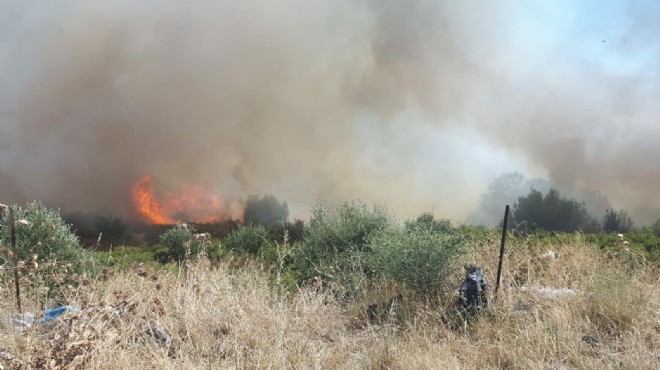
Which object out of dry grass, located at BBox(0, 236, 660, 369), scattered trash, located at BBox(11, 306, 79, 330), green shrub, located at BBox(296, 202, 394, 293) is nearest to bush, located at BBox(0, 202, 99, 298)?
dry grass, located at BBox(0, 236, 660, 369)

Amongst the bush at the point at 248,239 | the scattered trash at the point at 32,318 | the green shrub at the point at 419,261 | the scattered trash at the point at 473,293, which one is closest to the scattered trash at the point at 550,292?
the scattered trash at the point at 473,293

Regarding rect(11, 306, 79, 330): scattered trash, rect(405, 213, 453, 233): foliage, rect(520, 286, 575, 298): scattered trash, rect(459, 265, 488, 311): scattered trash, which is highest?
rect(405, 213, 453, 233): foliage

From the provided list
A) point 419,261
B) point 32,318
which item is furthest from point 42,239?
point 419,261

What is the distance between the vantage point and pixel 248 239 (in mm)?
14656

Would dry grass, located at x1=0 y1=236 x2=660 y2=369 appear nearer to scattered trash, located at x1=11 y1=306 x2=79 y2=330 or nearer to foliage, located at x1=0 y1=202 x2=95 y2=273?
scattered trash, located at x1=11 y1=306 x2=79 y2=330

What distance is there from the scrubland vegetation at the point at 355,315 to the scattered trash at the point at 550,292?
27mm

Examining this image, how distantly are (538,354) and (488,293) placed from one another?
184 centimetres

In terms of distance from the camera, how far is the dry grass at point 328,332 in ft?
14.1

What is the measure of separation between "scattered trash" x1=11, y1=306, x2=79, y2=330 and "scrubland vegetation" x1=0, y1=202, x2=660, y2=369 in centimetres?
8

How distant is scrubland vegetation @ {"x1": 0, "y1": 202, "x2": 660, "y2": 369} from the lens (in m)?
4.49

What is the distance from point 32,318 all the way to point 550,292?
6290mm

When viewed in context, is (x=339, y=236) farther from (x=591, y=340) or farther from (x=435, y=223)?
(x=591, y=340)

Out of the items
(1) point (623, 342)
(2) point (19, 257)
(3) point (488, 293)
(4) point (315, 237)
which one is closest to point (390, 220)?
(4) point (315, 237)

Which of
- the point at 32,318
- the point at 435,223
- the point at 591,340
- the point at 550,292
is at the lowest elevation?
the point at 32,318
